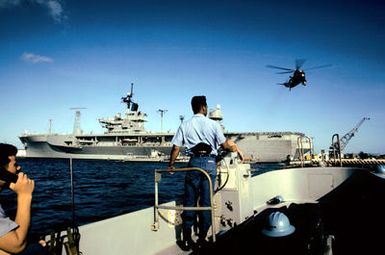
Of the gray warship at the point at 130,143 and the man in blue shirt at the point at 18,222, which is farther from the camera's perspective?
the gray warship at the point at 130,143

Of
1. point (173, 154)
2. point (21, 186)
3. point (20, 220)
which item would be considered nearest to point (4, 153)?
point (21, 186)

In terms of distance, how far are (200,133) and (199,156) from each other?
10.8 inches

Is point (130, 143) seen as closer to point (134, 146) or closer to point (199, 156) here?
point (134, 146)

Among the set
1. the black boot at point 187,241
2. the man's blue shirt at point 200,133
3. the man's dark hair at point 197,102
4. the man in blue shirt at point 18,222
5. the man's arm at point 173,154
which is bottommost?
the black boot at point 187,241

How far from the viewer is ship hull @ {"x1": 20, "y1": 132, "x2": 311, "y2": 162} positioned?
51375 mm

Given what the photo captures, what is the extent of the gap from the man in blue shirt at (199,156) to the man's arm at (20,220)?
66.8 inches

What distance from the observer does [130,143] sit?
60438 mm

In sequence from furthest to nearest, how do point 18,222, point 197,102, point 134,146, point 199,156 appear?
point 134,146, point 197,102, point 199,156, point 18,222

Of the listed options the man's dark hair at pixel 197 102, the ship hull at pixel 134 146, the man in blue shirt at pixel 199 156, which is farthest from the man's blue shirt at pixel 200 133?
the ship hull at pixel 134 146

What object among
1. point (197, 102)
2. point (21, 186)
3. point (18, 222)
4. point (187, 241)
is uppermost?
point (197, 102)

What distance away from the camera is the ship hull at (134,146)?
169 feet

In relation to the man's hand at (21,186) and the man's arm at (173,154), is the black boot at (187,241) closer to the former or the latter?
the man's arm at (173,154)

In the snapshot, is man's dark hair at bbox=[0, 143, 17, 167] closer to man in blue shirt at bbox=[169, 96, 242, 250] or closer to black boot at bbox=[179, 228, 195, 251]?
man in blue shirt at bbox=[169, 96, 242, 250]

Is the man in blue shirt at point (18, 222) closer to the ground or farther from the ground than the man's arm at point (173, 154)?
closer to the ground
